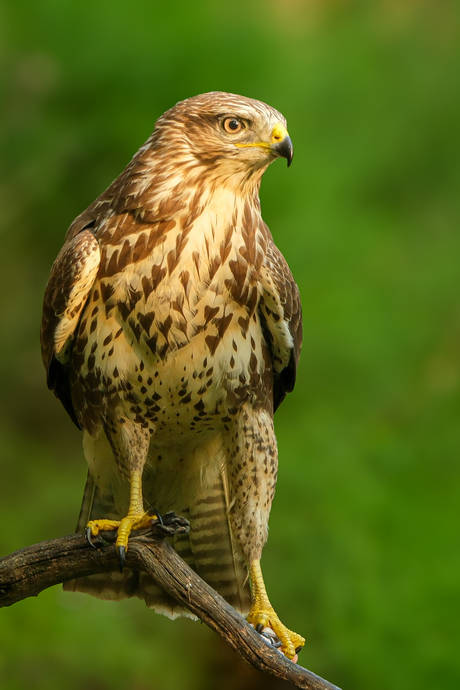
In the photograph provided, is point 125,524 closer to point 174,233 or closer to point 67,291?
point 67,291

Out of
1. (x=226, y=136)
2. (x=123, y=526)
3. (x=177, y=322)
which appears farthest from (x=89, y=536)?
(x=226, y=136)

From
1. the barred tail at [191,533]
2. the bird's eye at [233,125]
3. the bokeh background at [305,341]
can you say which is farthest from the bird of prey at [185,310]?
the bokeh background at [305,341]

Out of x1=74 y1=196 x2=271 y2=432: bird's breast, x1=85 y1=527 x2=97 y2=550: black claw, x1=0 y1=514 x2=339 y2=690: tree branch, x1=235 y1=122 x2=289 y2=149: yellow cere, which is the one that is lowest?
x1=0 y1=514 x2=339 y2=690: tree branch

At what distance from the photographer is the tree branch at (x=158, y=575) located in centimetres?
275

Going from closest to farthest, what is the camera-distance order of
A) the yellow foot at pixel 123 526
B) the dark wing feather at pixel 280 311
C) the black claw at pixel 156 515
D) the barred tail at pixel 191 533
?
the black claw at pixel 156 515 < the yellow foot at pixel 123 526 < the dark wing feather at pixel 280 311 < the barred tail at pixel 191 533

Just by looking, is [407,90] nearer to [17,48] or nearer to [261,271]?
[17,48]

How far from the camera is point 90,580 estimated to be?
3672mm

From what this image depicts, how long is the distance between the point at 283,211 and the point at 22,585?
3400mm

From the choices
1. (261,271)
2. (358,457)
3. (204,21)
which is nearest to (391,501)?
(358,457)

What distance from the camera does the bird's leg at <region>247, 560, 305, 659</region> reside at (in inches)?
131

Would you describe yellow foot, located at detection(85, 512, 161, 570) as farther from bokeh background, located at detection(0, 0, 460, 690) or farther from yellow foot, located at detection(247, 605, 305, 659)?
bokeh background, located at detection(0, 0, 460, 690)

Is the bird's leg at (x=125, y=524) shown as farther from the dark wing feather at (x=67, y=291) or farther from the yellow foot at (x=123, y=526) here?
the dark wing feather at (x=67, y=291)

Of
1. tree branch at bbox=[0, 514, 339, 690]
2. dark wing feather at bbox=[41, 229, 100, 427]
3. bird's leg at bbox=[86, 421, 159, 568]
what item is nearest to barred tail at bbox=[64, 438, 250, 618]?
bird's leg at bbox=[86, 421, 159, 568]

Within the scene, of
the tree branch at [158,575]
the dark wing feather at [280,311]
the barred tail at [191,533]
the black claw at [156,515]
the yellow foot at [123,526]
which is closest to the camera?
the tree branch at [158,575]
